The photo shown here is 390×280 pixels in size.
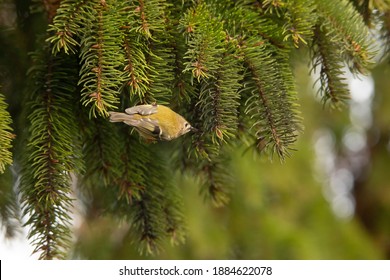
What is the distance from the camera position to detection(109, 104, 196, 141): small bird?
0.54 m

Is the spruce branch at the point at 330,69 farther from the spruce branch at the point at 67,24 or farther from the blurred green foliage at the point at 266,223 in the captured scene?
the blurred green foliage at the point at 266,223

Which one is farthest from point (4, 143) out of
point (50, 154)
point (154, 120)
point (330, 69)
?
point (330, 69)

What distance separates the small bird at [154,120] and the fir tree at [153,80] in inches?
0.7

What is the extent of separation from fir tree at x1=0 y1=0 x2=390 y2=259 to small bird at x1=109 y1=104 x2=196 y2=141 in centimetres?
2

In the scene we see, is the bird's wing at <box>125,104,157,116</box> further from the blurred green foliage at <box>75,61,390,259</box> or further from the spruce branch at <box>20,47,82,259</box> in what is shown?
the blurred green foliage at <box>75,61,390,259</box>

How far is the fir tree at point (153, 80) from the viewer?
0.55m

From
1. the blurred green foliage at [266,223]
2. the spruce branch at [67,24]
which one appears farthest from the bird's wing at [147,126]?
the blurred green foliage at [266,223]

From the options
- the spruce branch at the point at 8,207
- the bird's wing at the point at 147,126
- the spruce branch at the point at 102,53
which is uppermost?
the spruce branch at the point at 102,53

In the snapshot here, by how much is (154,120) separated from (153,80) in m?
0.05

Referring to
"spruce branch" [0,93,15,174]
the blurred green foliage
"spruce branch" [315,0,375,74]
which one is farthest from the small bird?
the blurred green foliage

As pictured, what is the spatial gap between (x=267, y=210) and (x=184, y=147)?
1.10 m

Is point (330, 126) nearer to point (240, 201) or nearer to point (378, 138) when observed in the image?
point (378, 138)

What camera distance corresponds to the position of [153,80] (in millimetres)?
562

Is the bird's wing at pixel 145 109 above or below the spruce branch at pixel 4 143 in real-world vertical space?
above
